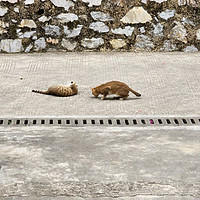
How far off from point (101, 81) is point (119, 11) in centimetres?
142

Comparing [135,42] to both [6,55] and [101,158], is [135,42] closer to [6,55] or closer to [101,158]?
[6,55]

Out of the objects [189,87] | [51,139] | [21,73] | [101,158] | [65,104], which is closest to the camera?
[101,158]

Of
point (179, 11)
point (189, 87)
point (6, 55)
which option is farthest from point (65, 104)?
point (179, 11)

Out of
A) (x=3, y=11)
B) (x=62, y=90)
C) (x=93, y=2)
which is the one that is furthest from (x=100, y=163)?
(x=3, y=11)

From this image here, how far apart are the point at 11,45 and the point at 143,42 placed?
5.54 feet

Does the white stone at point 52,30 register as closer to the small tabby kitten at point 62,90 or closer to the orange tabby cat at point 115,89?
the small tabby kitten at point 62,90

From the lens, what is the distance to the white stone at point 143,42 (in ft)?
25.2

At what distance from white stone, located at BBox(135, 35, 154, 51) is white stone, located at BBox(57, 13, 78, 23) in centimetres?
84

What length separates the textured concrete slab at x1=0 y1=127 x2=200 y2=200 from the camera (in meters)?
3.85

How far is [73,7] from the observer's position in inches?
298

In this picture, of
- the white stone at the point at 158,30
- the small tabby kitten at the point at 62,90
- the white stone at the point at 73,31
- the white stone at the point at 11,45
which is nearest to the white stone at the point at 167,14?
the white stone at the point at 158,30

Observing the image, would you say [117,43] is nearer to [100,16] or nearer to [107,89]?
[100,16]

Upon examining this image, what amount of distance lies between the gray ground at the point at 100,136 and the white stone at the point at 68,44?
154 mm

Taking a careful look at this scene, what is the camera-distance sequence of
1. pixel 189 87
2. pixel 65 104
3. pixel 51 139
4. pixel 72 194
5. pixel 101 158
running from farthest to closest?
pixel 189 87 < pixel 65 104 < pixel 51 139 < pixel 101 158 < pixel 72 194
